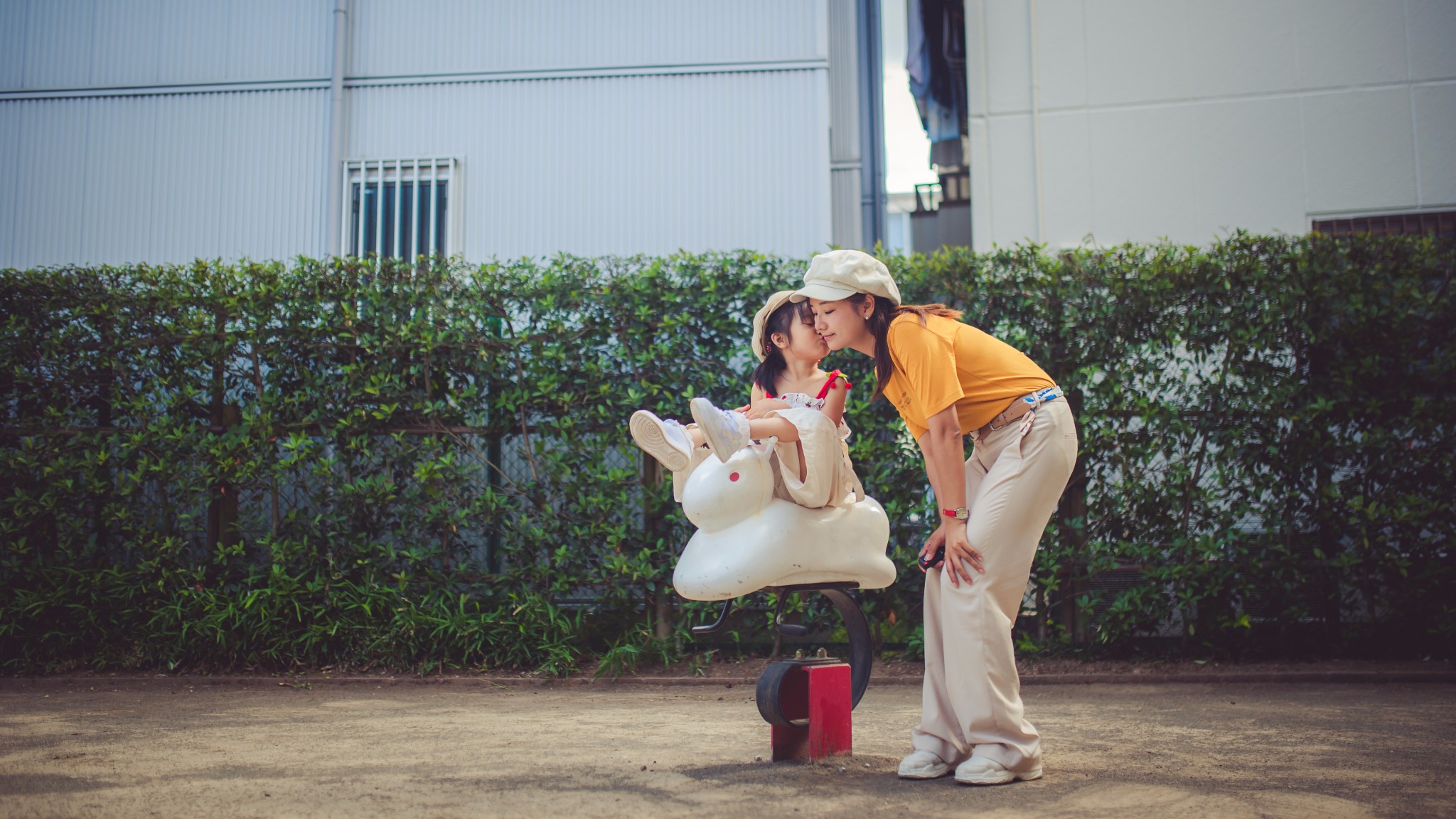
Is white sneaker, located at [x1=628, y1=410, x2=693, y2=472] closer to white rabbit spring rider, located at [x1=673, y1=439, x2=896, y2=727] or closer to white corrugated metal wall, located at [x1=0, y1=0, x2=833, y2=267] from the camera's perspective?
white rabbit spring rider, located at [x1=673, y1=439, x2=896, y2=727]

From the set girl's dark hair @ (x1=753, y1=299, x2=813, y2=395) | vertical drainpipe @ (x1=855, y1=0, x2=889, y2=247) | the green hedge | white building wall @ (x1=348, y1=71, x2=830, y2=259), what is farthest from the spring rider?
vertical drainpipe @ (x1=855, y1=0, x2=889, y2=247)

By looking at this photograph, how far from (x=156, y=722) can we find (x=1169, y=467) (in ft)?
16.9

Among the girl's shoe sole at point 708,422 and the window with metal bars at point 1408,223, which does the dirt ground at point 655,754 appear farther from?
the window with metal bars at point 1408,223

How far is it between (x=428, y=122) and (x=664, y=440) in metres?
6.27

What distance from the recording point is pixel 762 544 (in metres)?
3.05

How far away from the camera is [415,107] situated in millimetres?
8461

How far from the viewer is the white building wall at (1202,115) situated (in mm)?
7309

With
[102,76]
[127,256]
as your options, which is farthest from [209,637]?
[102,76]

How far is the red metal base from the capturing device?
3.11 meters

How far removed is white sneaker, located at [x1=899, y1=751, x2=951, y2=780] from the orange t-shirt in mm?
969

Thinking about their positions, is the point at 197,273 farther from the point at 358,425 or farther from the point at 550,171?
the point at 550,171

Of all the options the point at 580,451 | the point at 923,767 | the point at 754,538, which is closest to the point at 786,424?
the point at 754,538

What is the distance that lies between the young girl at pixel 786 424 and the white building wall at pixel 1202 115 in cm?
465

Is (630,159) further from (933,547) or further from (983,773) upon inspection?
(983,773)
